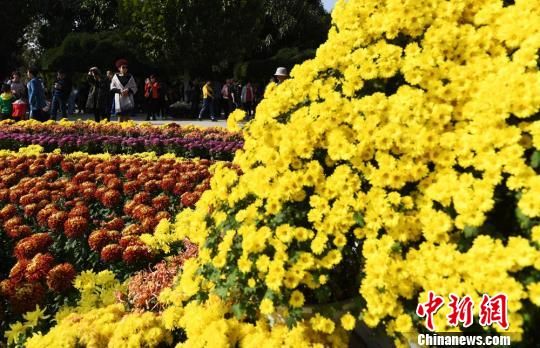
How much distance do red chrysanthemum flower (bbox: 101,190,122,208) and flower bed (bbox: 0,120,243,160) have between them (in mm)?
3074

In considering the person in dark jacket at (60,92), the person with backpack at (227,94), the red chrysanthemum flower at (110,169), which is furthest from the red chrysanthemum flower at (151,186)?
the person with backpack at (227,94)

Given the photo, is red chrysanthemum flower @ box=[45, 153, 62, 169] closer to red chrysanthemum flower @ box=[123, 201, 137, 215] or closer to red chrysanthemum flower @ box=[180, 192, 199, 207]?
red chrysanthemum flower @ box=[123, 201, 137, 215]

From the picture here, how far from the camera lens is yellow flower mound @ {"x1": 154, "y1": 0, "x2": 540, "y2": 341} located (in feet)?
6.12

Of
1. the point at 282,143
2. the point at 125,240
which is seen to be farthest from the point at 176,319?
the point at 125,240

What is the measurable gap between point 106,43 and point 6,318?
25638mm

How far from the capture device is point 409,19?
242 cm

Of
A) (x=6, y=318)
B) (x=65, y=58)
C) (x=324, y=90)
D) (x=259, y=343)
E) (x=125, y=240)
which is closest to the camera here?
(x=259, y=343)

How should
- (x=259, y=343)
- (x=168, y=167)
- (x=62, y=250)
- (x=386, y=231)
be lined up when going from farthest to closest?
1. (x=168, y=167)
2. (x=62, y=250)
3. (x=259, y=343)
4. (x=386, y=231)

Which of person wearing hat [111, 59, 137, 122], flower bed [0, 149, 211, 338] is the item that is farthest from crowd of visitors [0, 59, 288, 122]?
flower bed [0, 149, 211, 338]

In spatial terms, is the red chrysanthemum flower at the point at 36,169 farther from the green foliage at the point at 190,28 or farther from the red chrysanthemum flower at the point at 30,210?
the green foliage at the point at 190,28

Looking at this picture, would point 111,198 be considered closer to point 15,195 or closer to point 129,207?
point 129,207

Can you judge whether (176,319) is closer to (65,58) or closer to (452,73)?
(452,73)

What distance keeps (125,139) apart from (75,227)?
495 centimetres

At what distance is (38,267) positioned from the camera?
11.4 feet
